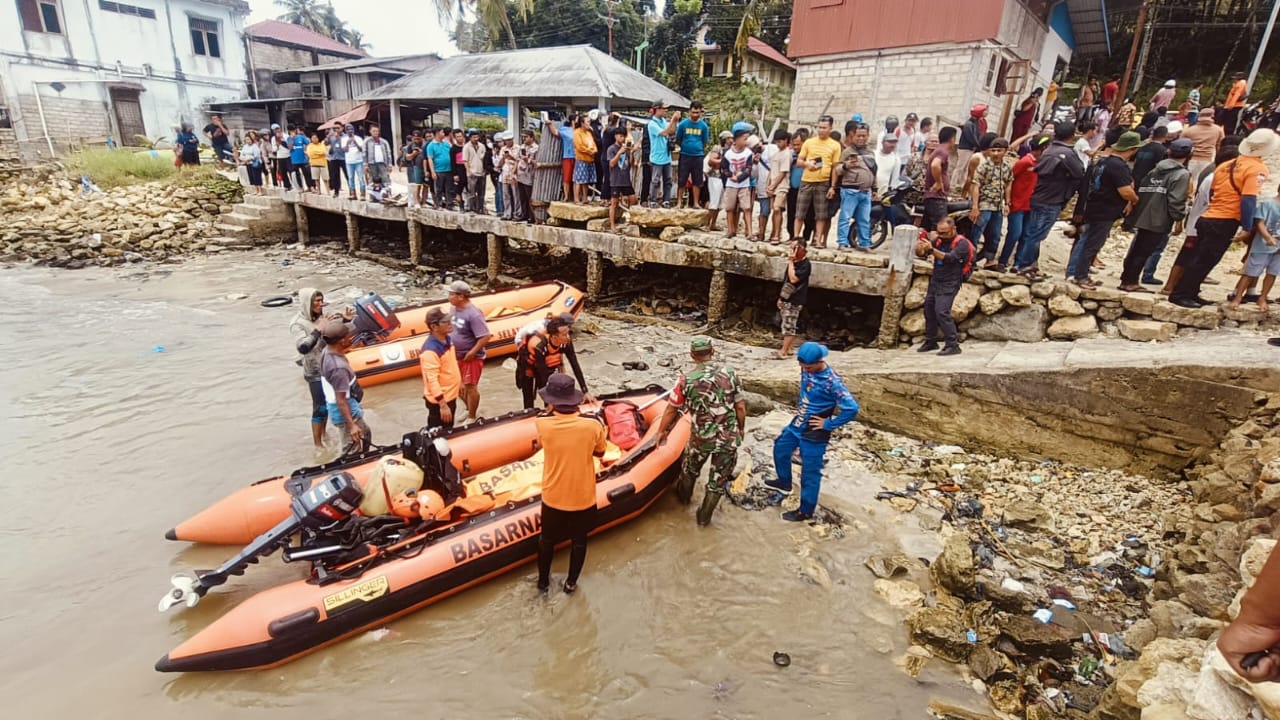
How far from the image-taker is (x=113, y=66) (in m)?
20.9

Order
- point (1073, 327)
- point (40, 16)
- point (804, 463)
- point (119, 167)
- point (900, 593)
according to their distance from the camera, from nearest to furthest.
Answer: point (900, 593)
point (804, 463)
point (1073, 327)
point (119, 167)
point (40, 16)

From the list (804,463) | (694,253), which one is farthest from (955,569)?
(694,253)

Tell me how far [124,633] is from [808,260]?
Answer: 23.9 feet

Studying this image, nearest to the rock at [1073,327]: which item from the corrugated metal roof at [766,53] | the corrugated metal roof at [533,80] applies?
the corrugated metal roof at [533,80]

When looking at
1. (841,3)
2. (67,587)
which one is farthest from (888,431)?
(841,3)

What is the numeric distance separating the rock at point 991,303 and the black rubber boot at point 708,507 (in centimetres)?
421

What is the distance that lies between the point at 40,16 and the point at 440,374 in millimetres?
23838

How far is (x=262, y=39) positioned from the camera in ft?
86.7

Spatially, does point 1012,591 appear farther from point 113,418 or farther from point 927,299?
point 113,418

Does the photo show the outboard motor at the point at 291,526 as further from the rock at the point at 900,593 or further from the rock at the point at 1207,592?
the rock at the point at 1207,592

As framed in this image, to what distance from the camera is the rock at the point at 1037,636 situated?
3.87 m

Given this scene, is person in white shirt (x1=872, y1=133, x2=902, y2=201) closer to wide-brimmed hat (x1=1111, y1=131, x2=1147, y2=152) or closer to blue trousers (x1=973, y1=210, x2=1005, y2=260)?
blue trousers (x1=973, y1=210, x2=1005, y2=260)

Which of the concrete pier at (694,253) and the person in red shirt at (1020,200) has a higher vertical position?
the person in red shirt at (1020,200)

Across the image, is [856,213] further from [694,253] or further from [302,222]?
[302,222]
